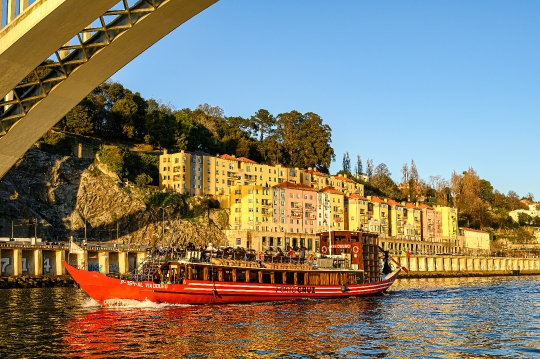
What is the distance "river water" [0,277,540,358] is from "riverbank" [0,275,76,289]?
19890mm

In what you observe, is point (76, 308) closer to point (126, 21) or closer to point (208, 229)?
point (126, 21)

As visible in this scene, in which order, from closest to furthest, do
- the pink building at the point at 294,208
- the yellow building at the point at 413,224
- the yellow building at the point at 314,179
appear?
the pink building at the point at 294,208 → the yellow building at the point at 314,179 → the yellow building at the point at 413,224

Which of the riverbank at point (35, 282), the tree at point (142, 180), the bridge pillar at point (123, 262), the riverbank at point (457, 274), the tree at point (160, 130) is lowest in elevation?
the riverbank at point (457, 274)

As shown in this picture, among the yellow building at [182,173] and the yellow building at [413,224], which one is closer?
the yellow building at [182,173]

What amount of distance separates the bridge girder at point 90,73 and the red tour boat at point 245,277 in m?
18.3

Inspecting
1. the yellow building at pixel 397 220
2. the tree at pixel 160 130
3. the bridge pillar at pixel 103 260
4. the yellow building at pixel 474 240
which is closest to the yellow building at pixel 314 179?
the yellow building at pixel 397 220

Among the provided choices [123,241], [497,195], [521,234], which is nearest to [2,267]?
[123,241]

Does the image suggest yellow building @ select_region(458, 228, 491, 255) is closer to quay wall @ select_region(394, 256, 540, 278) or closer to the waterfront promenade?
quay wall @ select_region(394, 256, 540, 278)

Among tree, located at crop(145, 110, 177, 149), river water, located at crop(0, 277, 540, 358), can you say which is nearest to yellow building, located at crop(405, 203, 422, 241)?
tree, located at crop(145, 110, 177, 149)

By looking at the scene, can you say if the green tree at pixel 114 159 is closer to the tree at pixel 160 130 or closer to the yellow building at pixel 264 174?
the tree at pixel 160 130

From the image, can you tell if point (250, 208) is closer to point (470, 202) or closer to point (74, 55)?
point (470, 202)

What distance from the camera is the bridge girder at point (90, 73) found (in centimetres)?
1622

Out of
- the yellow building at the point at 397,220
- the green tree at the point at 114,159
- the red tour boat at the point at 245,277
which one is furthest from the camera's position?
the yellow building at the point at 397,220

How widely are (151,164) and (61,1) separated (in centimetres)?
9736
